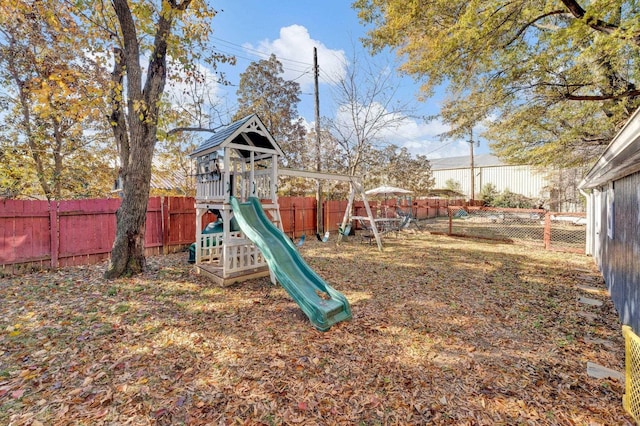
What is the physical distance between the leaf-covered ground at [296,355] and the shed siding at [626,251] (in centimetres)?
35

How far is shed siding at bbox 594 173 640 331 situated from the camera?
10.3 ft

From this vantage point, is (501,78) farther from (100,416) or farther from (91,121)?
(91,121)

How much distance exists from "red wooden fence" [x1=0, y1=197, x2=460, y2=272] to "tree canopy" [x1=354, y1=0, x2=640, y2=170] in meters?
7.38

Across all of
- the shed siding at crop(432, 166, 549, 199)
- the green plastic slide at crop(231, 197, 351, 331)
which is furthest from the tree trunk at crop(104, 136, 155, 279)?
the shed siding at crop(432, 166, 549, 199)

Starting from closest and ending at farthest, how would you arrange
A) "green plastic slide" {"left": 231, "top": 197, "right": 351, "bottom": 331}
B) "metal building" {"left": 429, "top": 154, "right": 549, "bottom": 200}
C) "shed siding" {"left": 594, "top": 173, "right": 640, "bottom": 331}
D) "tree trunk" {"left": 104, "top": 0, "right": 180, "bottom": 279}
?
"shed siding" {"left": 594, "top": 173, "right": 640, "bottom": 331} → "green plastic slide" {"left": 231, "top": 197, "right": 351, "bottom": 331} → "tree trunk" {"left": 104, "top": 0, "right": 180, "bottom": 279} → "metal building" {"left": 429, "top": 154, "right": 549, "bottom": 200}

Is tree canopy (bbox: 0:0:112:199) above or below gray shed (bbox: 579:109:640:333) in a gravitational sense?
above

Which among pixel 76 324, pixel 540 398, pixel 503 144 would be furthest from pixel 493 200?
pixel 76 324

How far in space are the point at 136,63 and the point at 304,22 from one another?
7.33m

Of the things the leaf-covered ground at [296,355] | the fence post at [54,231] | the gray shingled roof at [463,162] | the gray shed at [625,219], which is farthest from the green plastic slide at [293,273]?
the gray shingled roof at [463,162]

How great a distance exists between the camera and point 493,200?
2831 cm

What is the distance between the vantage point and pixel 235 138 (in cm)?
619

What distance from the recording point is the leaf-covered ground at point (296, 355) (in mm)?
2213

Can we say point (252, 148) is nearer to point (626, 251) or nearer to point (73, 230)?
point (73, 230)

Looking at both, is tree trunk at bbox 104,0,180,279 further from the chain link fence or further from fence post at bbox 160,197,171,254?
the chain link fence
